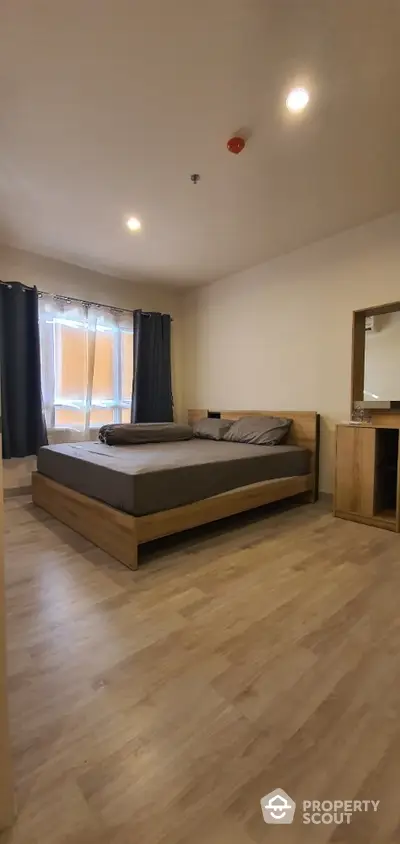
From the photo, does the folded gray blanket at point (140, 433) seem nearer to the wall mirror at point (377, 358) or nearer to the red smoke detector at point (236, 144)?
the wall mirror at point (377, 358)

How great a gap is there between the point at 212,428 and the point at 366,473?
5.50 feet

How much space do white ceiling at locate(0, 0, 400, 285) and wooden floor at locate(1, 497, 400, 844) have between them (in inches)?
93.4

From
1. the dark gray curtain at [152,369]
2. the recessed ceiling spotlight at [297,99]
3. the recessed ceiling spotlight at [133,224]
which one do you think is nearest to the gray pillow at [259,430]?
the dark gray curtain at [152,369]

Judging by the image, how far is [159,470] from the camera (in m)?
2.08

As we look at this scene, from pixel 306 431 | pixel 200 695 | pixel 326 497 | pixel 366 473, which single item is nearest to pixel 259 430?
pixel 306 431

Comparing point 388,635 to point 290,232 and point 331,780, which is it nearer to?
point 331,780

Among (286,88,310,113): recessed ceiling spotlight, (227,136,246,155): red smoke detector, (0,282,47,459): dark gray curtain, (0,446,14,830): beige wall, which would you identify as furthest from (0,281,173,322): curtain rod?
(0,446,14,830): beige wall

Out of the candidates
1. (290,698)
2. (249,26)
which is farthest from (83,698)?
(249,26)

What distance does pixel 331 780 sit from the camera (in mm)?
866

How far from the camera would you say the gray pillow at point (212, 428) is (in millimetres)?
3824

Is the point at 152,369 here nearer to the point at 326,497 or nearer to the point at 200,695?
the point at 326,497

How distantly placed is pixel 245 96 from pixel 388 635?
248cm

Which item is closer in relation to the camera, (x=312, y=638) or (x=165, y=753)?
(x=165, y=753)

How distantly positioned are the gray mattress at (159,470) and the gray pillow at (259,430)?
17cm
